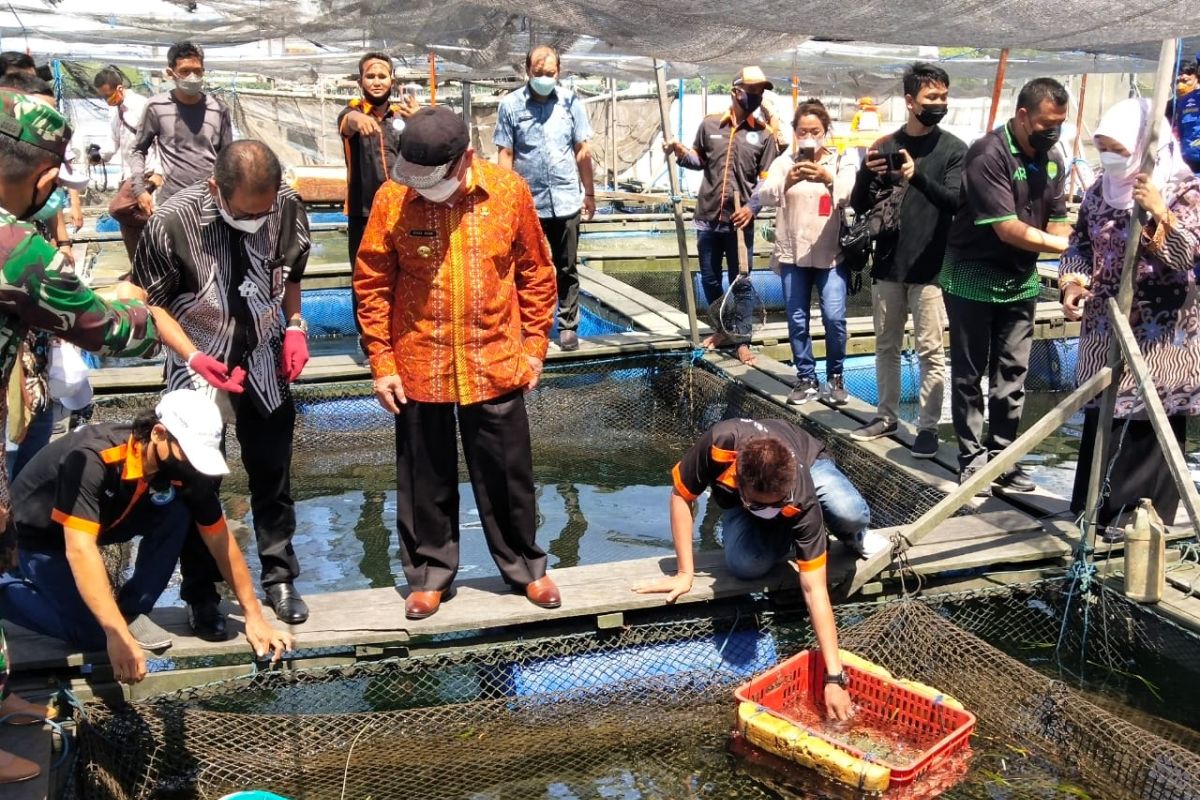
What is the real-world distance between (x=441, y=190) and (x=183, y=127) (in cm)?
351

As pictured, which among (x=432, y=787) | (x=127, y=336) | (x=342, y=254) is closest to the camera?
(x=127, y=336)

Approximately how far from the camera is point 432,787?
355 cm

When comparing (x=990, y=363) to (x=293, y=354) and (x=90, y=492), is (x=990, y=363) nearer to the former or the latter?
(x=293, y=354)

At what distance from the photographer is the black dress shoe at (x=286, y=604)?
12.7 ft

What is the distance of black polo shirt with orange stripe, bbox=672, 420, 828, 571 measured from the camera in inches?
148

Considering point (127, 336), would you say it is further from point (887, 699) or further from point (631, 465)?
point (631, 465)

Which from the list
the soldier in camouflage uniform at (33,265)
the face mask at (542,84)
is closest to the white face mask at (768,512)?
the soldier in camouflage uniform at (33,265)

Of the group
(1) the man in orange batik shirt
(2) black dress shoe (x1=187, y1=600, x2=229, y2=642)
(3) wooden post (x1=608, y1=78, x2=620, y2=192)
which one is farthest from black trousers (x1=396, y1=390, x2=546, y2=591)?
(3) wooden post (x1=608, y1=78, x2=620, y2=192)

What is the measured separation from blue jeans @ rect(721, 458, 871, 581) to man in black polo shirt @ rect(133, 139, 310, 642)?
154 centimetres

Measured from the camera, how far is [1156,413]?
3.92 m

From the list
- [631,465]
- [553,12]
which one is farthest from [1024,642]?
[553,12]

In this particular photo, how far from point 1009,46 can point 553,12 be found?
6.22ft

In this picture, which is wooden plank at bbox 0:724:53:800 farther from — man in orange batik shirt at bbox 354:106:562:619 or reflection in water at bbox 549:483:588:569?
reflection in water at bbox 549:483:588:569

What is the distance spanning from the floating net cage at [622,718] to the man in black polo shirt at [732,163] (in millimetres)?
3190
